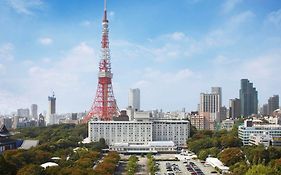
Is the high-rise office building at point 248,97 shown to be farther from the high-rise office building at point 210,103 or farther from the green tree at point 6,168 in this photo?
the green tree at point 6,168

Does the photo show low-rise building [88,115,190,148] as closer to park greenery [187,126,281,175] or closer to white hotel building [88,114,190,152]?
white hotel building [88,114,190,152]

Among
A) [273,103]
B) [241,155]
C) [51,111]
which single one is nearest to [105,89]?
[241,155]

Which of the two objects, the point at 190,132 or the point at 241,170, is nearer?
the point at 241,170

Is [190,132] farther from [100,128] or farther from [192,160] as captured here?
[192,160]

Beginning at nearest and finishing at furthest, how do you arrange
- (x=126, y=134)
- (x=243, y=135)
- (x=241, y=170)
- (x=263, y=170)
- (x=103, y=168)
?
(x=263, y=170) < (x=241, y=170) < (x=103, y=168) < (x=243, y=135) < (x=126, y=134)

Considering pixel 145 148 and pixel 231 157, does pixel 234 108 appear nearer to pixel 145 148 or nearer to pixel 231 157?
pixel 145 148

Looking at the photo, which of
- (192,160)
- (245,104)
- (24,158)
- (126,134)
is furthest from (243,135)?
(245,104)

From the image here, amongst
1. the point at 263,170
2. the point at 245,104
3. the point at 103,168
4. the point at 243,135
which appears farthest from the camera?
the point at 245,104

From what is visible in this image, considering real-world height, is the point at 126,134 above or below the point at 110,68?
below
